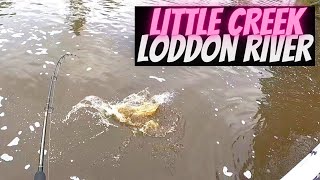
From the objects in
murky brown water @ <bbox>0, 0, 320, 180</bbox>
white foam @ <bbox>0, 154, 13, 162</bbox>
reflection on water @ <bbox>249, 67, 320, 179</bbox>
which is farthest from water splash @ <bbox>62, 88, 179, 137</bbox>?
reflection on water @ <bbox>249, 67, 320, 179</bbox>

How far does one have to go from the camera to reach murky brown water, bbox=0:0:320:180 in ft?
27.0

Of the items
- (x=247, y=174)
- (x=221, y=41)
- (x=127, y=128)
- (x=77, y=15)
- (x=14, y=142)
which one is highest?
(x=77, y=15)

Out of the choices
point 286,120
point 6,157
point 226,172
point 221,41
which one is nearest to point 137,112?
point 226,172

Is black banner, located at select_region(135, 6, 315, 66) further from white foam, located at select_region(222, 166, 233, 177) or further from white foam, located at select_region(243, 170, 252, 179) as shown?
white foam, located at select_region(243, 170, 252, 179)

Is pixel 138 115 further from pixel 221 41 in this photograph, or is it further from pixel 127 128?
pixel 221 41

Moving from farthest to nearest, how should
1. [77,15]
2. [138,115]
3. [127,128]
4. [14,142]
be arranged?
[77,15]
[138,115]
[127,128]
[14,142]

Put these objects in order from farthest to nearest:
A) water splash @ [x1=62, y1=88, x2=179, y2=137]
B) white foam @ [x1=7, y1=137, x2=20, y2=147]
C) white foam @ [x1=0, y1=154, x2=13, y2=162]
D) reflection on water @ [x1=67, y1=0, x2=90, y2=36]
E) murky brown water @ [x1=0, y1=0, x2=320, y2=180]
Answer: reflection on water @ [x1=67, y1=0, x2=90, y2=36]
water splash @ [x1=62, y1=88, x2=179, y2=137]
white foam @ [x1=7, y1=137, x2=20, y2=147]
murky brown water @ [x1=0, y1=0, x2=320, y2=180]
white foam @ [x1=0, y1=154, x2=13, y2=162]

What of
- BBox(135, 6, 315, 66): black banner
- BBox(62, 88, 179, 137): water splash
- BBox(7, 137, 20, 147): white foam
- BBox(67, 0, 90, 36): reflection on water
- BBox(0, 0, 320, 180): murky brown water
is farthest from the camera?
BBox(67, 0, 90, 36): reflection on water

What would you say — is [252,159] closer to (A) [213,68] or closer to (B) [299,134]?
(B) [299,134]

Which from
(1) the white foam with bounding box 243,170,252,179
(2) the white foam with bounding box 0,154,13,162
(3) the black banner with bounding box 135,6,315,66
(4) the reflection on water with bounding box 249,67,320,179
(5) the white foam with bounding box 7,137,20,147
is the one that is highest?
(3) the black banner with bounding box 135,6,315,66

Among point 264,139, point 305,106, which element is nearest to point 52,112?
point 264,139

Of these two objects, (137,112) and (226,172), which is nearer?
(226,172)

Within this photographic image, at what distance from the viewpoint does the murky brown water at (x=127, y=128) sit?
8.22m

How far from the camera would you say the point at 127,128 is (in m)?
9.20
